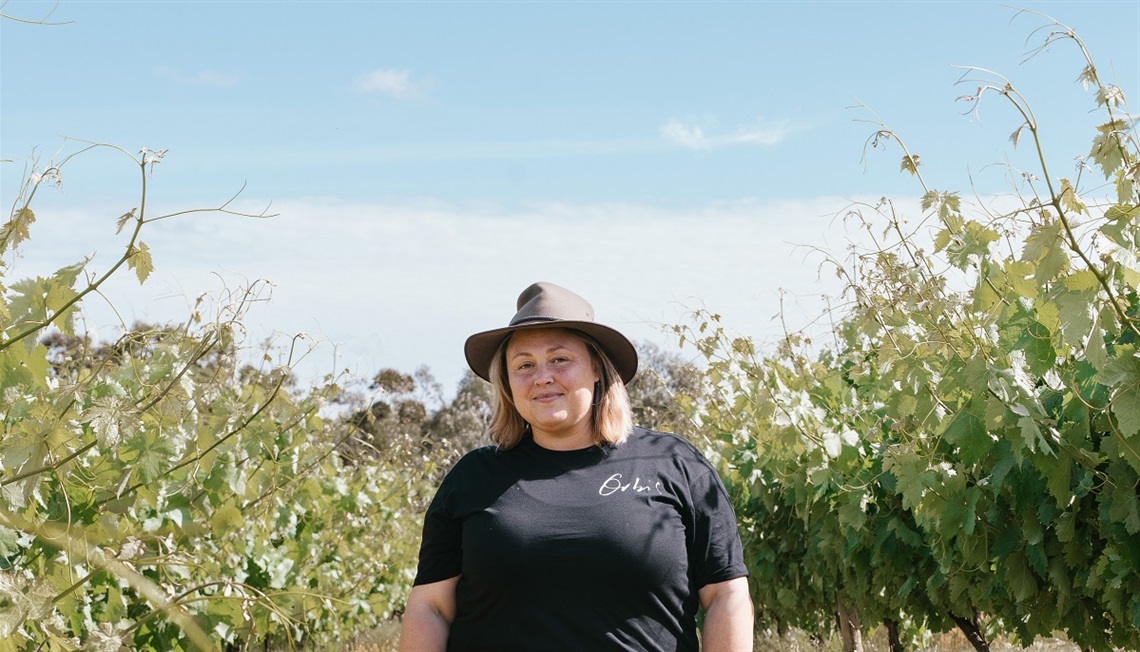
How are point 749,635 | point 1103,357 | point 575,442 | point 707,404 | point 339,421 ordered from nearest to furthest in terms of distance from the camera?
point 1103,357, point 749,635, point 575,442, point 707,404, point 339,421

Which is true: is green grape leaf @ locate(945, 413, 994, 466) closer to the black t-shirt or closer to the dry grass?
the black t-shirt

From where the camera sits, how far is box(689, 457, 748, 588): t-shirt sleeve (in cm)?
287

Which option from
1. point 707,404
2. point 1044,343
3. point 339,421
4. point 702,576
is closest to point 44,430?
point 702,576

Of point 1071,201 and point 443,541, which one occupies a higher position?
point 1071,201

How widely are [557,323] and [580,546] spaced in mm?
573

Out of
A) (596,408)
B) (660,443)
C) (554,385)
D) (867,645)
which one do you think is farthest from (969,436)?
(867,645)

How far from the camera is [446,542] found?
9.74 ft

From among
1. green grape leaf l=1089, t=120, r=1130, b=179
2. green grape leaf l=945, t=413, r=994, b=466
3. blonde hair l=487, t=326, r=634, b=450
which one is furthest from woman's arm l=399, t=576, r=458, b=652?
green grape leaf l=1089, t=120, r=1130, b=179

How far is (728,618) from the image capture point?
279cm

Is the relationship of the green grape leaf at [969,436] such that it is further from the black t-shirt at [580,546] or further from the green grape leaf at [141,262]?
the green grape leaf at [141,262]

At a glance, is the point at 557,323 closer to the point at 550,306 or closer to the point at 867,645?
the point at 550,306

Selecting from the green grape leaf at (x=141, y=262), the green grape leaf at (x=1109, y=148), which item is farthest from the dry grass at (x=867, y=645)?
the green grape leaf at (x=141, y=262)

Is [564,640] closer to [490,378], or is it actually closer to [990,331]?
[490,378]

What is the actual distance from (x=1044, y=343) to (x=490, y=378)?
1.49 metres
